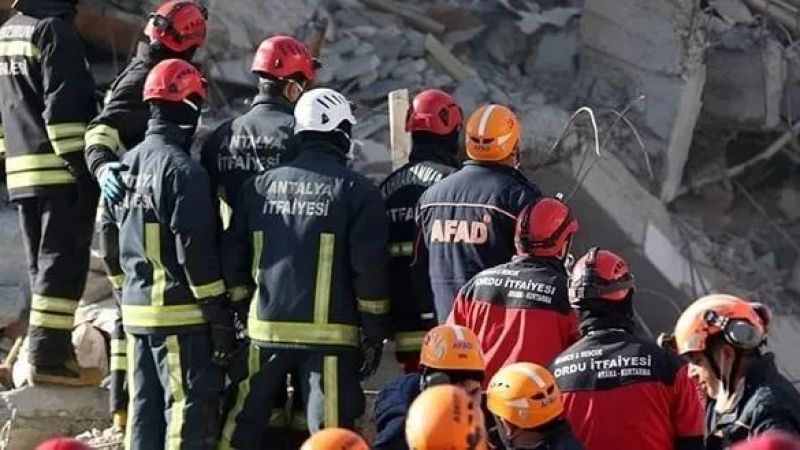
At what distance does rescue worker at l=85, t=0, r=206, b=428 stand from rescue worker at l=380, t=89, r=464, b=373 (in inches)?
48.7

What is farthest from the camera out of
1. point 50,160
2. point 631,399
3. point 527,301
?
point 50,160

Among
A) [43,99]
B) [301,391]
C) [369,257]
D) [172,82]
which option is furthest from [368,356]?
[43,99]

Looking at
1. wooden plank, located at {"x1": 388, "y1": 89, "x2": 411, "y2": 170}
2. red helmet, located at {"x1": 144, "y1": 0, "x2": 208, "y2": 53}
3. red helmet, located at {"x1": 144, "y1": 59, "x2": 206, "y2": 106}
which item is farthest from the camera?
wooden plank, located at {"x1": 388, "y1": 89, "x2": 411, "y2": 170}

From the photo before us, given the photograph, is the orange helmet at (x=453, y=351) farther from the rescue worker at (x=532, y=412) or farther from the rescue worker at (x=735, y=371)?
the rescue worker at (x=735, y=371)

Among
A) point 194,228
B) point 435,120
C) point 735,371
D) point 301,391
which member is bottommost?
point 301,391

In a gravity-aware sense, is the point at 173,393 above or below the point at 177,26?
below

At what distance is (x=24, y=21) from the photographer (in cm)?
991

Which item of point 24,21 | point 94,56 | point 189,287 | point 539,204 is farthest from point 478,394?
point 94,56

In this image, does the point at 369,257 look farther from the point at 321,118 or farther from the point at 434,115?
the point at 434,115

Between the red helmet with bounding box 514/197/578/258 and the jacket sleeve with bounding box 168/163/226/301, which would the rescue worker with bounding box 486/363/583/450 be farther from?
the jacket sleeve with bounding box 168/163/226/301

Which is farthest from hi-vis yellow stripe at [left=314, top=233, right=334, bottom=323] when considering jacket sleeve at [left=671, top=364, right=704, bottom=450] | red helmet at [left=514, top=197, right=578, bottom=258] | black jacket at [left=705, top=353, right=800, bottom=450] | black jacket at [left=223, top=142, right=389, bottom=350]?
black jacket at [left=705, top=353, right=800, bottom=450]

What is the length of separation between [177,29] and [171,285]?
1368 millimetres

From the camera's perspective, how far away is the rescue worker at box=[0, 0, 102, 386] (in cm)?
971

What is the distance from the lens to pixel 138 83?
9.54 metres
